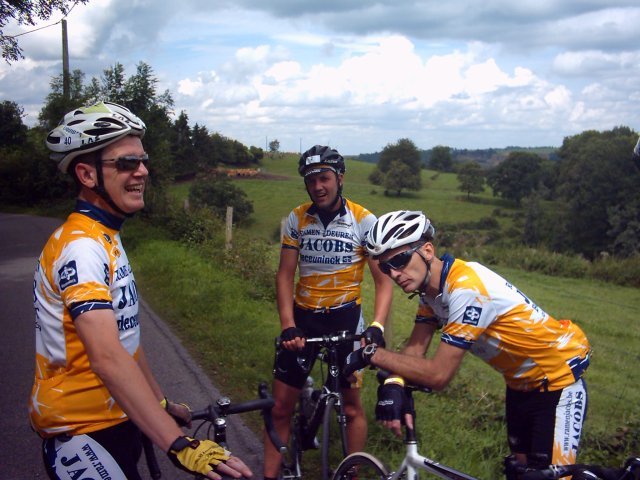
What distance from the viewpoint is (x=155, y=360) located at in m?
7.45

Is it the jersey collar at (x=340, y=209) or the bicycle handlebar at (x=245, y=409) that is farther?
the jersey collar at (x=340, y=209)

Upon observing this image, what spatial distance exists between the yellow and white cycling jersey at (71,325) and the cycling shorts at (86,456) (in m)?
0.03

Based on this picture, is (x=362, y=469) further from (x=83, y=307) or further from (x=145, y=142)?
(x=145, y=142)

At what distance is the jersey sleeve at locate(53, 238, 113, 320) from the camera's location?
2.04m

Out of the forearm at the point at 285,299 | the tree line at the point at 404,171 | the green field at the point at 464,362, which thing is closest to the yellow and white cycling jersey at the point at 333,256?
the forearm at the point at 285,299

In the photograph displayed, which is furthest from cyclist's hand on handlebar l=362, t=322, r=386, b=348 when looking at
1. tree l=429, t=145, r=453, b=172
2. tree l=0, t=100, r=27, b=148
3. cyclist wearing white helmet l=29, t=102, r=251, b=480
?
tree l=429, t=145, r=453, b=172

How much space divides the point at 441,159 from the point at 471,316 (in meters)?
95.5

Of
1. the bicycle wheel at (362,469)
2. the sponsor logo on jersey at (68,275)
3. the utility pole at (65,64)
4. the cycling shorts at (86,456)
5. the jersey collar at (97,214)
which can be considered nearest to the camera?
the sponsor logo on jersey at (68,275)

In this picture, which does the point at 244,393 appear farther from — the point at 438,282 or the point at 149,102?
the point at 149,102

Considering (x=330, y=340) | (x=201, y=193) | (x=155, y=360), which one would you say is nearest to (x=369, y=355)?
(x=330, y=340)

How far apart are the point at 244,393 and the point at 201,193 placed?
84.9 feet

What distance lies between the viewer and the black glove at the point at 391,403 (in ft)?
10.2

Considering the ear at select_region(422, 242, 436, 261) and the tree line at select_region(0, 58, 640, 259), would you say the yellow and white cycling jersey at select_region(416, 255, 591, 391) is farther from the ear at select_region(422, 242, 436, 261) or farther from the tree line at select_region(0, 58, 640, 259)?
the tree line at select_region(0, 58, 640, 259)

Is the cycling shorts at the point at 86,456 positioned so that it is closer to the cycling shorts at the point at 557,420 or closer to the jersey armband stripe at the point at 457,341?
the jersey armband stripe at the point at 457,341
